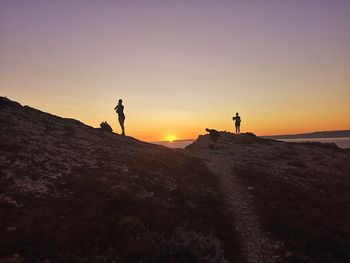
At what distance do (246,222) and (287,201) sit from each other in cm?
595

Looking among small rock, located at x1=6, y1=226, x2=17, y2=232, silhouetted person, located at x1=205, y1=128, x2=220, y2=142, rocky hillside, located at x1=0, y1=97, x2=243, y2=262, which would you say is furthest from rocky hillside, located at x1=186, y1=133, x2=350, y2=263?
small rock, located at x1=6, y1=226, x2=17, y2=232

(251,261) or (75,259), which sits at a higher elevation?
(75,259)

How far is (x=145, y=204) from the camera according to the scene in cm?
2156

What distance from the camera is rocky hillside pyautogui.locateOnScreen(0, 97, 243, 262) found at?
15508mm

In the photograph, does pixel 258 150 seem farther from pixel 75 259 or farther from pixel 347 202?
pixel 75 259

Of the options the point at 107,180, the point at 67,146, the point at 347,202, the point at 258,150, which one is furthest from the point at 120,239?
the point at 258,150

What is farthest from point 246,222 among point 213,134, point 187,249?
point 213,134

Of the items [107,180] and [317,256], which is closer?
[317,256]

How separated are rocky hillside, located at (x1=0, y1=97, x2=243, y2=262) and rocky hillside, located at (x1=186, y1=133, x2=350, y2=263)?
5.31ft

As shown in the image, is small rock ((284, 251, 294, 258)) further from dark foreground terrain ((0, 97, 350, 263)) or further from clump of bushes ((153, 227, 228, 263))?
clump of bushes ((153, 227, 228, 263))

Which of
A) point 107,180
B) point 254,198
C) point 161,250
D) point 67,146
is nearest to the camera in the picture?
point 161,250

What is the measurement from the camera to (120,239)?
1672cm

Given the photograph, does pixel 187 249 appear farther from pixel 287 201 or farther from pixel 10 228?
pixel 287 201

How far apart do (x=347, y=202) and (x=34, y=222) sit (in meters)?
23.3
